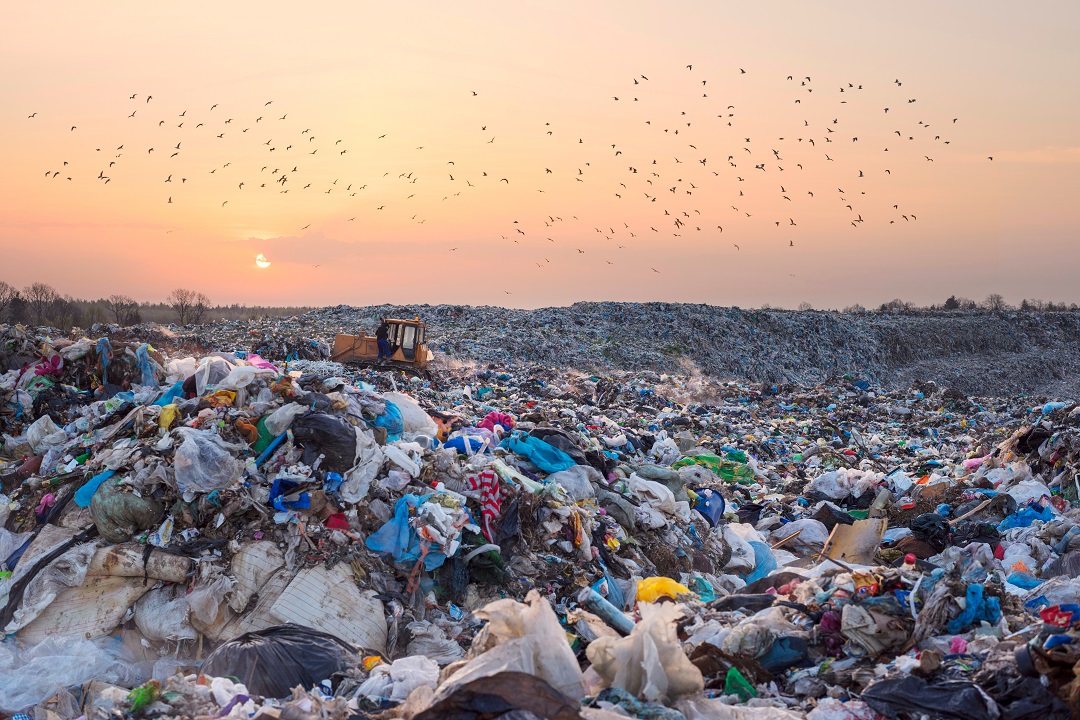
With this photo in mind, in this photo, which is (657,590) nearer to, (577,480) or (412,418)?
(577,480)

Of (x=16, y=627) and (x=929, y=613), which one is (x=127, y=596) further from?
(x=929, y=613)

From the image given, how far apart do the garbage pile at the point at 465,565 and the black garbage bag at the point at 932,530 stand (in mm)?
23

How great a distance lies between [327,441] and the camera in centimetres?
586

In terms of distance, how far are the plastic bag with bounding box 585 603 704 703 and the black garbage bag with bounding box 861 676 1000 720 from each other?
73cm

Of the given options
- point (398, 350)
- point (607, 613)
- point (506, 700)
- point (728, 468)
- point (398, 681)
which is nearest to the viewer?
point (506, 700)

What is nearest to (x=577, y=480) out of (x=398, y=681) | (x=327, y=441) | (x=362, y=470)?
(x=362, y=470)

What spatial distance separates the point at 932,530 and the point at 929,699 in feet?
15.0

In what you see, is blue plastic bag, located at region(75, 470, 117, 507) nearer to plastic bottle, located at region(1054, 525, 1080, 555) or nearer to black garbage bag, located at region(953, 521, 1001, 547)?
black garbage bag, located at region(953, 521, 1001, 547)

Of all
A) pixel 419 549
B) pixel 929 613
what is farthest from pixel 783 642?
pixel 419 549

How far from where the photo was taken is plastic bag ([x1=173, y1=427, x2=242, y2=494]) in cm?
541

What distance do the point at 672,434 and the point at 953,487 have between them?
15.6 feet

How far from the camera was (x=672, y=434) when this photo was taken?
40.8 feet

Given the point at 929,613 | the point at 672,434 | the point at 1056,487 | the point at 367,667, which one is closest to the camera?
the point at 929,613

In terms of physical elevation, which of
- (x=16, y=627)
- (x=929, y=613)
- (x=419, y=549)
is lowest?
(x=16, y=627)
